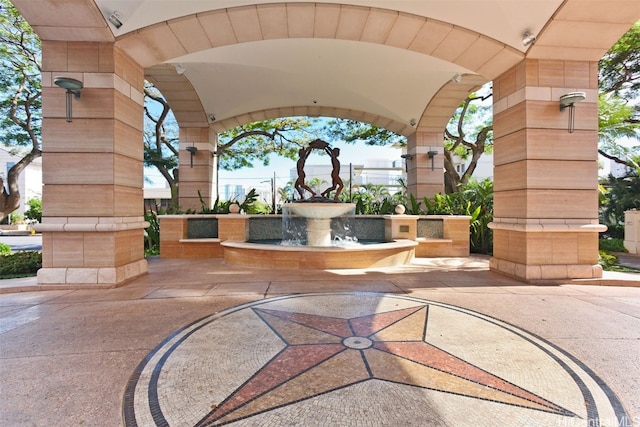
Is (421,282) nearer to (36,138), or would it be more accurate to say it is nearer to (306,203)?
(306,203)

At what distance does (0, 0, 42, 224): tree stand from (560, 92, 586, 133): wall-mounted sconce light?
15.7 metres

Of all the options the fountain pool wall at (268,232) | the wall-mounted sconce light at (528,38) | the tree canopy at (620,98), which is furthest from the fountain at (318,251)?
the tree canopy at (620,98)

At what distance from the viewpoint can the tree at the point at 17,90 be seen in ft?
36.9

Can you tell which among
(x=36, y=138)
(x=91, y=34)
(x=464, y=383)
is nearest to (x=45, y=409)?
(x=464, y=383)

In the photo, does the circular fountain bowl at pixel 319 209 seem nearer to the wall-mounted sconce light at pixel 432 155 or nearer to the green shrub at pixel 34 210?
the wall-mounted sconce light at pixel 432 155

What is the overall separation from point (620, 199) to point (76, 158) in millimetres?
17365

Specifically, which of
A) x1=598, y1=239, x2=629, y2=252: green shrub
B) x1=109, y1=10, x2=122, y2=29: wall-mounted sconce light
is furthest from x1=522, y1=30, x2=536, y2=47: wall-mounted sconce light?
x1=598, y1=239, x2=629, y2=252: green shrub

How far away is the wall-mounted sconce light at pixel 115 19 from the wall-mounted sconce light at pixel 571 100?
26.2 ft

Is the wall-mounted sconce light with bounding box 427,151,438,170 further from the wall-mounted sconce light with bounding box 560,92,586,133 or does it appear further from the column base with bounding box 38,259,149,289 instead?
the column base with bounding box 38,259,149,289

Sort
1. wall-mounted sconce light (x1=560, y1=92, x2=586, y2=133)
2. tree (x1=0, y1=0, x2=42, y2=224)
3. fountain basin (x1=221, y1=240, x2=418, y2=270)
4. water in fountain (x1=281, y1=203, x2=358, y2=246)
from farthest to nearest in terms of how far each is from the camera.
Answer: tree (x1=0, y1=0, x2=42, y2=224)
water in fountain (x1=281, y1=203, x2=358, y2=246)
fountain basin (x1=221, y1=240, x2=418, y2=270)
wall-mounted sconce light (x1=560, y1=92, x2=586, y2=133)

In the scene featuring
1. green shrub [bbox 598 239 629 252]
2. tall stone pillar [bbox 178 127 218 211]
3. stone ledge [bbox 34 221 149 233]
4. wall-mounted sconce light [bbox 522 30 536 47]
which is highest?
wall-mounted sconce light [bbox 522 30 536 47]

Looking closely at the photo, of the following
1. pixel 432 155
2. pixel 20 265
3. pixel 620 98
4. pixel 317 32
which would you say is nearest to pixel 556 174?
pixel 317 32

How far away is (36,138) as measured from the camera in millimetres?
13758

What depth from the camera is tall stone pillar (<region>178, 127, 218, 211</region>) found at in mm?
11773
